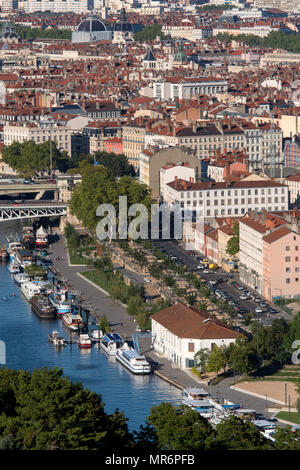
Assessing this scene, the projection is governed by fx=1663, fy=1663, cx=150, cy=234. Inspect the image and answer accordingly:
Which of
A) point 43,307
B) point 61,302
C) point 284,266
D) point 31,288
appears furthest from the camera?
point 31,288

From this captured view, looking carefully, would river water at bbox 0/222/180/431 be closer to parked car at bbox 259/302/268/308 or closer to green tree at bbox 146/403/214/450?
green tree at bbox 146/403/214/450

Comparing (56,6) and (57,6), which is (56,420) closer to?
(57,6)

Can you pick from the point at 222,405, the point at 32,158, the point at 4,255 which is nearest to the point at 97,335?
the point at 222,405

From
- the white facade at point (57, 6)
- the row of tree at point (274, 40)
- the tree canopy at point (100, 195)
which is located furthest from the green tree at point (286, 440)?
the white facade at point (57, 6)

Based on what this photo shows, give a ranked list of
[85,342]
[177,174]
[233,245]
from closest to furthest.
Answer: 1. [85,342]
2. [233,245]
3. [177,174]

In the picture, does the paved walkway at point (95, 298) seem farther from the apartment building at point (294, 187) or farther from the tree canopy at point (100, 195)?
the apartment building at point (294, 187)

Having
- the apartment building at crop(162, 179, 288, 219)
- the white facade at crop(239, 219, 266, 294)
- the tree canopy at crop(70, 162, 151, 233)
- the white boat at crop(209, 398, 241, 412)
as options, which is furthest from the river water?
the apartment building at crop(162, 179, 288, 219)
